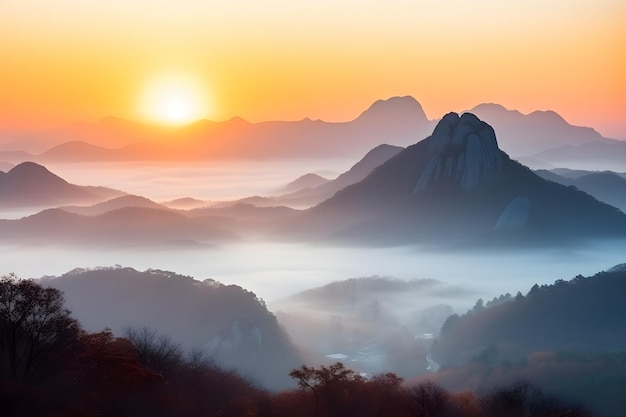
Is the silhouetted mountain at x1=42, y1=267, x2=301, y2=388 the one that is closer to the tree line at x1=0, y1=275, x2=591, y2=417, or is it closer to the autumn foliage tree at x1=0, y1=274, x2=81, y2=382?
the tree line at x1=0, y1=275, x2=591, y2=417

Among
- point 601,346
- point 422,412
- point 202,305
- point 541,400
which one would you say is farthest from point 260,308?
point 422,412

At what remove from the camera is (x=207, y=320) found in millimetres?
181250

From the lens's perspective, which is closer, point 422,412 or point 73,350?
point 73,350

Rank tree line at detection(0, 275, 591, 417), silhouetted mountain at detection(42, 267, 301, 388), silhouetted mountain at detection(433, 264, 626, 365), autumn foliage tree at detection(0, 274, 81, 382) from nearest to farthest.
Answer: tree line at detection(0, 275, 591, 417)
autumn foliage tree at detection(0, 274, 81, 382)
silhouetted mountain at detection(42, 267, 301, 388)
silhouetted mountain at detection(433, 264, 626, 365)

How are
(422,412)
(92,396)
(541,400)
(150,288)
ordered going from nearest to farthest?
(92,396), (422,412), (541,400), (150,288)

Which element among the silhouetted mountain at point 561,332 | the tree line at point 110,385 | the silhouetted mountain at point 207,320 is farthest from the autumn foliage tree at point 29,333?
the silhouetted mountain at point 561,332

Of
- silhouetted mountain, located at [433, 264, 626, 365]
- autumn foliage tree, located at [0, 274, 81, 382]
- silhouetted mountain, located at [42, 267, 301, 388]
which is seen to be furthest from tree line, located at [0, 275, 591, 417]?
silhouetted mountain, located at [433, 264, 626, 365]

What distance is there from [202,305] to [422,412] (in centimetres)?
11451

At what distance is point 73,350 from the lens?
228 ft

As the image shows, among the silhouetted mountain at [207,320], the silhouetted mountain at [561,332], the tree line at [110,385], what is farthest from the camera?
the silhouetted mountain at [561,332]

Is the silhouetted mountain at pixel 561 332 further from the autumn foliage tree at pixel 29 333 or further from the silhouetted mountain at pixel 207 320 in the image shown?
the autumn foliage tree at pixel 29 333

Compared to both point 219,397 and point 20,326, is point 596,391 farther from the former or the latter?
point 20,326

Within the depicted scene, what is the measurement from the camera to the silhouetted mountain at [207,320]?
6663 inches

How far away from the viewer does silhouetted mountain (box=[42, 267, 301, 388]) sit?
6663 inches
